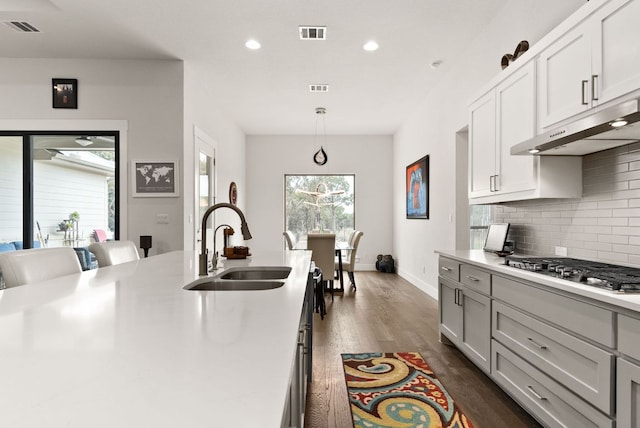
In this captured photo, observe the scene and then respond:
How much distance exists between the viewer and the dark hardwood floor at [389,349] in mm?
2213

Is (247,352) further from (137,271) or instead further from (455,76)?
(455,76)

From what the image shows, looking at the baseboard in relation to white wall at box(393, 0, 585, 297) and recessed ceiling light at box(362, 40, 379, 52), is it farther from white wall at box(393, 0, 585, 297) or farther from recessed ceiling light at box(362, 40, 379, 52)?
recessed ceiling light at box(362, 40, 379, 52)

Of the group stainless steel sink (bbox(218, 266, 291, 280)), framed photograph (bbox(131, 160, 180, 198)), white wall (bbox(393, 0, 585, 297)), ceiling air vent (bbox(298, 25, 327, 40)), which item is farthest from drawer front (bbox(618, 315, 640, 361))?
framed photograph (bbox(131, 160, 180, 198))

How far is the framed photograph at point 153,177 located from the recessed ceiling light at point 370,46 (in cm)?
240

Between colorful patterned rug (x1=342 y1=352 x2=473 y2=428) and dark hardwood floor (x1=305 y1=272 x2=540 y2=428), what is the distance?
65 millimetres

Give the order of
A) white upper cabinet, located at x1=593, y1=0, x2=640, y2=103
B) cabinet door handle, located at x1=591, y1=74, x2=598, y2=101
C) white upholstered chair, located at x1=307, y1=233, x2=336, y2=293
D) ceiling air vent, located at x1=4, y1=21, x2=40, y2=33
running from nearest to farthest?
white upper cabinet, located at x1=593, y1=0, x2=640, y2=103
cabinet door handle, located at x1=591, y1=74, x2=598, y2=101
ceiling air vent, located at x1=4, y1=21, x2=40, y2=33
white upholstered chair, located at x1=307, y1=233, x2=336, y2=293

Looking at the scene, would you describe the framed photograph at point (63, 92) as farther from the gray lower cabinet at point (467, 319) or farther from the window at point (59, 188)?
the gray lower cabinet at point (467, 319)

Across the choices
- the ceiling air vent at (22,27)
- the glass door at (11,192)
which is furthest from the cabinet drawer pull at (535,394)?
the glass door at (11,192)

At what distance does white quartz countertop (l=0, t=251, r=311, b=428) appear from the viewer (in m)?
0.52

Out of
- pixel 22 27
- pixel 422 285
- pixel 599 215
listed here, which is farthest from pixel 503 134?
pixel 22 27

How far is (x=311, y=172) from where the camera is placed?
8.29 m

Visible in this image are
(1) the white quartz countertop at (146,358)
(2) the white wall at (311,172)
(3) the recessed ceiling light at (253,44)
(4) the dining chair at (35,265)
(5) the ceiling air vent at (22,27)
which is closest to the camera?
(1) the white quartz countertop at (146,358)

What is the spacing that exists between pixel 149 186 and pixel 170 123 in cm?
74

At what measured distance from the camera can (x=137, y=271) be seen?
191 centimetres
